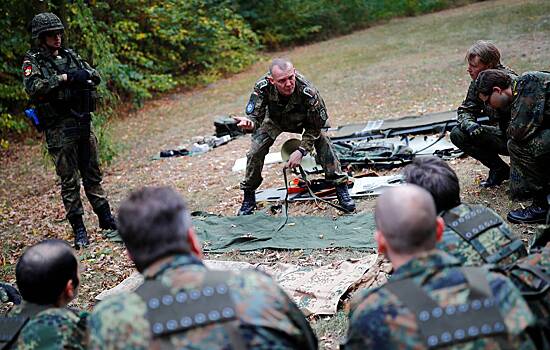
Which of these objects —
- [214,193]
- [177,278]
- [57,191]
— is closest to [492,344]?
[177,278]

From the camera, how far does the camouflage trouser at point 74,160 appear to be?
5586 millimetres

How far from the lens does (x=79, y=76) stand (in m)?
5.47

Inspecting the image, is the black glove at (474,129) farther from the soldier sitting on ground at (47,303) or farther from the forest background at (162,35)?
the forest background at (162,35)

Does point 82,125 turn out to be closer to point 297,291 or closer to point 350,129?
point 297,291

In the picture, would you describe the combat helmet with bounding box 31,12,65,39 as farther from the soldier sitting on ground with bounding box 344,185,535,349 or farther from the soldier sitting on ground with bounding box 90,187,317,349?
the soldier sitting on ground with bounding box 344,185,535,349

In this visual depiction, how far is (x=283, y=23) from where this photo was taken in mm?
19922

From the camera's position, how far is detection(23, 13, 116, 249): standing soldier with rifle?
5.33 meters

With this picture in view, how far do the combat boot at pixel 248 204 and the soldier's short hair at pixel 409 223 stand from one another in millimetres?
3995

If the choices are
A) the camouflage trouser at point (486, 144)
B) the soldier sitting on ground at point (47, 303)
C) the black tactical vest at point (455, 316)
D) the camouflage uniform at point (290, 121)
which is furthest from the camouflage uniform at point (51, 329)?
the camouflage trouser at point (486, 144)

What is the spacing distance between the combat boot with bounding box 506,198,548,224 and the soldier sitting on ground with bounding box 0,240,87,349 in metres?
3.59

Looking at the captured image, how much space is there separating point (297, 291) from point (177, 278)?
2.33 metres

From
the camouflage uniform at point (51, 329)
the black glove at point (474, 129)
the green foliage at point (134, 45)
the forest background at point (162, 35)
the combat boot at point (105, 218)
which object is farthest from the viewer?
the forest background at point (162, 35)

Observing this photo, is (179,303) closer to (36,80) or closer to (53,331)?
(53,331)

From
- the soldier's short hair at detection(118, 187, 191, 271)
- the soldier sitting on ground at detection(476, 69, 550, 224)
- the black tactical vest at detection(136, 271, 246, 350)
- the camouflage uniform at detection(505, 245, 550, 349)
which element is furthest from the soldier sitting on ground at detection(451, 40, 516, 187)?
the black tactical vest at detection(136, 271, 246, 350)
